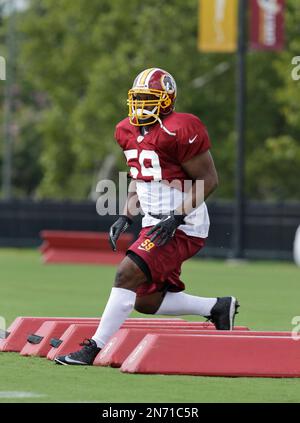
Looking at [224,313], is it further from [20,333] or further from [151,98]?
[151,98]

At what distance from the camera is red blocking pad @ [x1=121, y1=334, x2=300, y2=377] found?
350 inches

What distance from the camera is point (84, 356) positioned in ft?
30.9

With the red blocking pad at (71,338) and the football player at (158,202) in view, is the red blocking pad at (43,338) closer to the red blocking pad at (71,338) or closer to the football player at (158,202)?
the red blocking pad at (71,338)

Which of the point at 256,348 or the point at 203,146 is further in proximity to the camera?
the point at 203,146

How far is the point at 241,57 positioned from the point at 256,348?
2023cm

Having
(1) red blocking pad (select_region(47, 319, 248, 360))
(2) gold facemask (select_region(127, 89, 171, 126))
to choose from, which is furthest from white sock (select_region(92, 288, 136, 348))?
(2) gold facemask (select_region(127, 89, 171, 126))

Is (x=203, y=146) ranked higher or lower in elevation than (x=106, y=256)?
higher

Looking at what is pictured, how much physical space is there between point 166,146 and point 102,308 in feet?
20.4

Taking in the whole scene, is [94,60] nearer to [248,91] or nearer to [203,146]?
→ [248,91]

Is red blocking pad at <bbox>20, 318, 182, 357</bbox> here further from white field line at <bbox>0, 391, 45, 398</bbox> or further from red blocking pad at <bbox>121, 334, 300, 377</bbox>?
white field line at <bbox>0, 391, 45, 398</bbox>

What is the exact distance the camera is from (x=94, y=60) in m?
43.8
